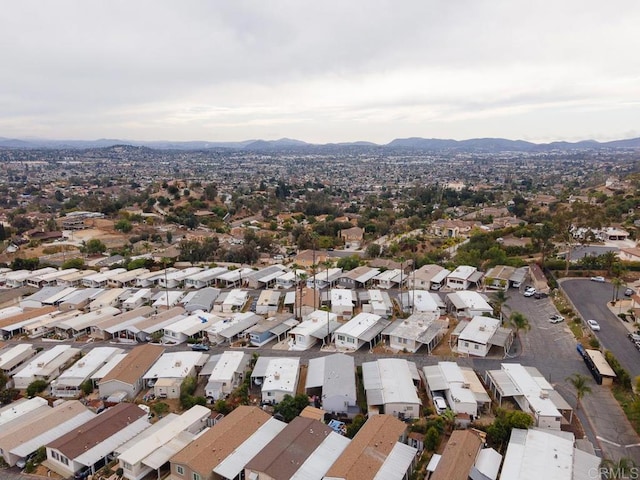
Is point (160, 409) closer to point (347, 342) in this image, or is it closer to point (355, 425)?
point (355, 425)

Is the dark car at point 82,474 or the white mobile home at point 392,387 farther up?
the white mobile home at point 392,387

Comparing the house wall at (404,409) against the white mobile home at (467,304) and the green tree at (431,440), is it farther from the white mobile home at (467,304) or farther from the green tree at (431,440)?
the white mobile home at (467,304)

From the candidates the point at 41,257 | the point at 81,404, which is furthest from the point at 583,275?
the point at 41,257

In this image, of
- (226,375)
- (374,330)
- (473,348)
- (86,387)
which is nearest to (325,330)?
(374,330)

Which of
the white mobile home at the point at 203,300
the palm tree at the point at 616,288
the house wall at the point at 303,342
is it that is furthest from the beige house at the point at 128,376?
the palm tree at the point at 616,288

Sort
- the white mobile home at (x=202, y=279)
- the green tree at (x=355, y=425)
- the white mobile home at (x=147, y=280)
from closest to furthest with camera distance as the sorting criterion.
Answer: the green tree at (x=355, y=425) < the white mobile home at (x=202, y=279) < the white mobile home at (x=147, y=280)
